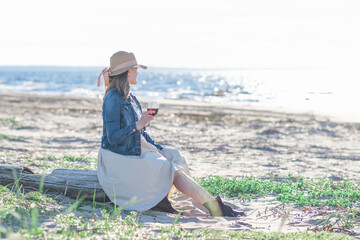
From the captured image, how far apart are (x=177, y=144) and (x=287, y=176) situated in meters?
4.03

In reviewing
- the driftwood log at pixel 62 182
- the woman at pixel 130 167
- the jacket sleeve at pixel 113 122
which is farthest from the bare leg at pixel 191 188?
the driftwood log at pixel 62 182

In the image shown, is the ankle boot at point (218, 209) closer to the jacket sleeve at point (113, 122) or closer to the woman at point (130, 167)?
the woman at point (130, 167)

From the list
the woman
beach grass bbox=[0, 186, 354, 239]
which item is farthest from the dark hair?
beach grass bbox=[0, 186, 354, 239]

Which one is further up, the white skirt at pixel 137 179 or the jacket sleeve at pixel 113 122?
the jacket sleeve at pixel 113 122

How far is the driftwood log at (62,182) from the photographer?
5.03m

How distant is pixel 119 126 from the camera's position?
481cm

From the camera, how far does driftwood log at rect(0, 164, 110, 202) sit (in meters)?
5.03

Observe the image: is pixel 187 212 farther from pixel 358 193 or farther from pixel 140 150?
pixel 358 193

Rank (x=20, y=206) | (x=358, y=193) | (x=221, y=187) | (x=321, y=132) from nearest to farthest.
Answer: (x=20, y=206) → (x=358, y=193) → (x=221, y=187) → (x=321, y=132)

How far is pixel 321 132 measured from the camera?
13297 millimetres

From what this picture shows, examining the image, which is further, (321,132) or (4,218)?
(321,132)

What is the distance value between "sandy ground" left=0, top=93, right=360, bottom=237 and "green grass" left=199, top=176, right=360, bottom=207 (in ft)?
0.71

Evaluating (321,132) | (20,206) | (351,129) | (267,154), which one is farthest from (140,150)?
(351,129)

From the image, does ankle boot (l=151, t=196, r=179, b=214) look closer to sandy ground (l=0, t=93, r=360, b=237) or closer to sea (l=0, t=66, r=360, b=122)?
sandy ground (l=0, t=93, r=360, b=237)
